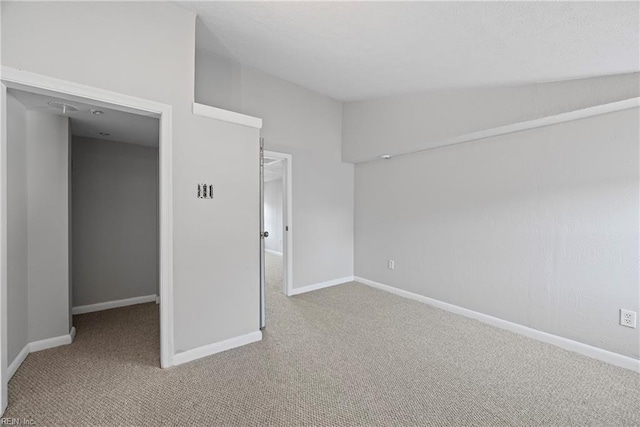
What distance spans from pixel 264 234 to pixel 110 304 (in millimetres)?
2259

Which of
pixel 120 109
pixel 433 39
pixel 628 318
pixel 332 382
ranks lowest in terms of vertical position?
pixel 332 382

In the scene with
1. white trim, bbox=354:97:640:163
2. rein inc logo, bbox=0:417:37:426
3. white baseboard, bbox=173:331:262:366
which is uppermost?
white trim, bbox=354:97:640:163

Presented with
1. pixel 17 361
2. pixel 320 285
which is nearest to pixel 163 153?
pixel 17 361

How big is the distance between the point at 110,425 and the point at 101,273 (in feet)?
7.92

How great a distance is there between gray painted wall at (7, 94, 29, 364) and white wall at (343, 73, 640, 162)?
356cm

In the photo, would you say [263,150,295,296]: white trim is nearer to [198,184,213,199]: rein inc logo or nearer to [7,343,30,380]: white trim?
[198,184,213,199]: rein inc logo

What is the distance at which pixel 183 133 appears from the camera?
2172 mm

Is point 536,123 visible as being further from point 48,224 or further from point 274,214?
point 274,214

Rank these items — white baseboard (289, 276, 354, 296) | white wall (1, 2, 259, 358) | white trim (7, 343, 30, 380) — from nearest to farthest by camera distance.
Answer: white wall (1, 2, 259, 358)
white trim (7, 343, 30, 380)
white baseboard (289, 276, 354, 296)

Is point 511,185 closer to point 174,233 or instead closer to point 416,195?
point 416,195

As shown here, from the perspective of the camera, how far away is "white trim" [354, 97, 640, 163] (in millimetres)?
2143

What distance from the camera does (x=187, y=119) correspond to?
2193 millimetres

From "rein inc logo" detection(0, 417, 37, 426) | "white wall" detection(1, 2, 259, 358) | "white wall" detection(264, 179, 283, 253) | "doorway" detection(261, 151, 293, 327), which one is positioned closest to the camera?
"rein inc logo" detection(0, 417, 37, 426)

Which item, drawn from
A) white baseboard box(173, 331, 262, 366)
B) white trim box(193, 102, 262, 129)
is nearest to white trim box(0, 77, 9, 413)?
white baseboard box(173, 331, 262, 366)
